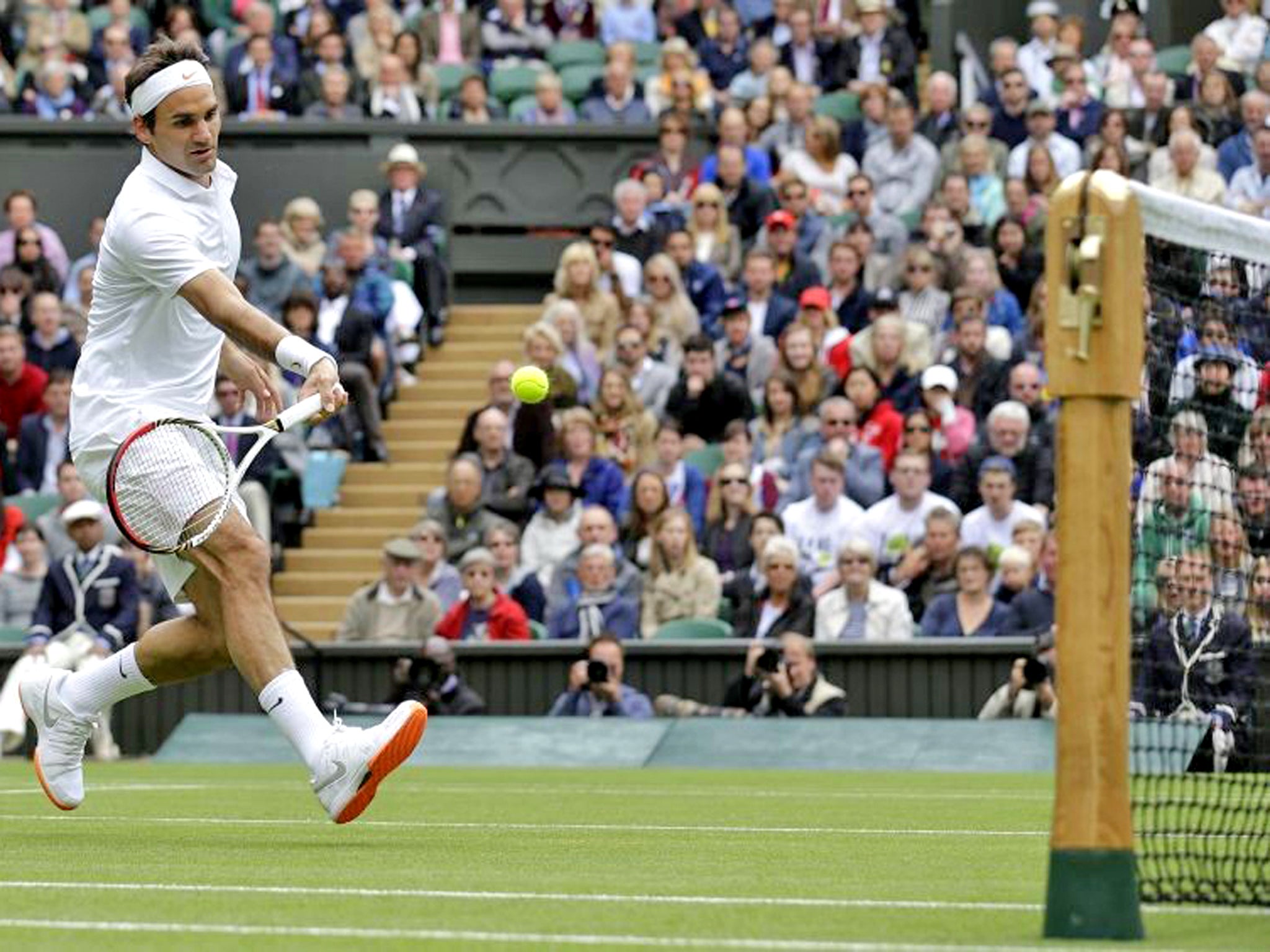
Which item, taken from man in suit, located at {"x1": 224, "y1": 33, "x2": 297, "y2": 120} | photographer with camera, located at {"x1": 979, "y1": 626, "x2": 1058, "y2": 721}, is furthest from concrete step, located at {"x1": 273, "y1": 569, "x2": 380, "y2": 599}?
man in suit, located at {"x1": 224, "y1": 33, "x2": 297, "y2": 120}

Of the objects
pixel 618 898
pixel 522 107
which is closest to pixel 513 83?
pixel 522 107

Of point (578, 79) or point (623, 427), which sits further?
point (578, 79)

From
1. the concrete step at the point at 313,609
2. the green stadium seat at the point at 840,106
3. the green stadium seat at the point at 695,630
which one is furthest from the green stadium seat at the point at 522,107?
the green stadium seat at the point at 695,630

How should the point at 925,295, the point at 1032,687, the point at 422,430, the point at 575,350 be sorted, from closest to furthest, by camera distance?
the point at 1032,687 < the point at 925,295 < the point at 575,350 < the point at 422,430

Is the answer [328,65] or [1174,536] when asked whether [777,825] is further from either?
[328,65]

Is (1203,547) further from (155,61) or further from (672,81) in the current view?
(672,81)

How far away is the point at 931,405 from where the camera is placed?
20.4m

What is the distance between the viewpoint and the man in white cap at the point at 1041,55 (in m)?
25.4

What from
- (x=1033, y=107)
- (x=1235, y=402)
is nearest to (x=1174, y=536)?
(x=1235, y=402)

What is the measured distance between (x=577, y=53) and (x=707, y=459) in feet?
25.8

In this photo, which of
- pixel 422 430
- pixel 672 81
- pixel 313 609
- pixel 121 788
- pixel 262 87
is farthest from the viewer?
pixel 262 87

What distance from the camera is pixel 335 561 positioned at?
22.1 meters

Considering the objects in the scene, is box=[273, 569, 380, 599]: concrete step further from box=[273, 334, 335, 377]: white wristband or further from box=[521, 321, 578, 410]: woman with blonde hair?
box=[273, 334, 335, 377]: white wristband

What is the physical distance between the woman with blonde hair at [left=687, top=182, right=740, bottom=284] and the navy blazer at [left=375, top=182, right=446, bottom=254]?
9.02ft
